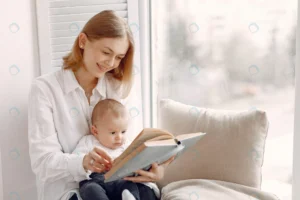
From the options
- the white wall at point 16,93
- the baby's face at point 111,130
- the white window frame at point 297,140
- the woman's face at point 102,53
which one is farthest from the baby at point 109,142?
the white window frame at point 297,140

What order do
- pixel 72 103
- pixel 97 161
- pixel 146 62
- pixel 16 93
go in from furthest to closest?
pixel 146 62 → pixel 16 93 → pixel 72 103 → pixel 97 161

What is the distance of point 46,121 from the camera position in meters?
1.58

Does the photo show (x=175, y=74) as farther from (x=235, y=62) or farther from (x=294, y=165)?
(x=294, y=165)

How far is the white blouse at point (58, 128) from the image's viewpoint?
1.55 m

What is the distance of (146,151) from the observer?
130cm

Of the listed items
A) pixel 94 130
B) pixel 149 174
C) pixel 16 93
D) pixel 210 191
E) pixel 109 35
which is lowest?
pixel 210 191

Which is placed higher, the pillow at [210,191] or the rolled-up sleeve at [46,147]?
the rolled-up sleeve at [46,147]

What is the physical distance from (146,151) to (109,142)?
34 cm

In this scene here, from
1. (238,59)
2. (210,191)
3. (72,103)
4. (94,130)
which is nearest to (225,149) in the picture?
(210,191)

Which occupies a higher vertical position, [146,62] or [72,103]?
[146,62]

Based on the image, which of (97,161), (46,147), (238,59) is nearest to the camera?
(97,161)

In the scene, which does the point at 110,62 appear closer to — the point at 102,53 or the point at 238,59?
the point at 102,53

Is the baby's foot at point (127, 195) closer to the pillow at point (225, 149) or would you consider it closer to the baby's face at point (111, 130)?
the baby's face at point (111, 130)

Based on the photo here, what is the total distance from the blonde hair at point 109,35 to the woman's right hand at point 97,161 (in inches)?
15.6
